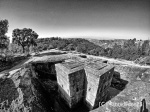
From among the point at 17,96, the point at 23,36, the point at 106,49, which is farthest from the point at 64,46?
the point at 17,96

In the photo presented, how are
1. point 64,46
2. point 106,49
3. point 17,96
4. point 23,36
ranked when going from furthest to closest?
point 106,49
point 64,46
point 23,36
point 17,96

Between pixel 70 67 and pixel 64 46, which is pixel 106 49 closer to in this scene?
pixel 64 46

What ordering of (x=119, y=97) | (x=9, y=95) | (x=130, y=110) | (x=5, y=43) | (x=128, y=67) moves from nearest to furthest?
(x=130, y=110) < (x=119, y=97) < (x=9, y=95) < (x=5, y=43) < (x=128, y=67)

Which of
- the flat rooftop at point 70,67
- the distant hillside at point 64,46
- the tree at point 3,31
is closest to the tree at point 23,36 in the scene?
the tree at point 3,31

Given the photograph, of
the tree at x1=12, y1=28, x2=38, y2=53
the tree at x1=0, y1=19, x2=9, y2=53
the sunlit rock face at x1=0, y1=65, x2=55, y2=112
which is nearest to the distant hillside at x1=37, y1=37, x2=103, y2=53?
the tree at x1=12, y1=28, x2=38, y2=53

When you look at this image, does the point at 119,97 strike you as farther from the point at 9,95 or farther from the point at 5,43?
the point at 5,43

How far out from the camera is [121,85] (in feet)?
55.9

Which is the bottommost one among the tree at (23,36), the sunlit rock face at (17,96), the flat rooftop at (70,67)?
the sunlit rock face at (17,96)

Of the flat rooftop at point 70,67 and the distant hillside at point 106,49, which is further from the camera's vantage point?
the distant hillside at point 106,49

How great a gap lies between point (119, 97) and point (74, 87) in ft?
15.5

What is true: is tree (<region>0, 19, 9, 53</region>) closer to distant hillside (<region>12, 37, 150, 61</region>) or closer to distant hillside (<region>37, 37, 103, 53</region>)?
distant hillside (<region>12, 37, 150, 61</region>)

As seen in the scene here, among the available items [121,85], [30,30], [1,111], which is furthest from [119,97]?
[30,30]

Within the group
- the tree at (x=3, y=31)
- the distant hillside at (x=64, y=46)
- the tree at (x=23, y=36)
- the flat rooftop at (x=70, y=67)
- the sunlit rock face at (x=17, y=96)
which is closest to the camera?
the sunlit rock face at (x=17, y=96)

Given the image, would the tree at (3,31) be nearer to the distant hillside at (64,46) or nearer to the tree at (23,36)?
the tree at (23,36)
